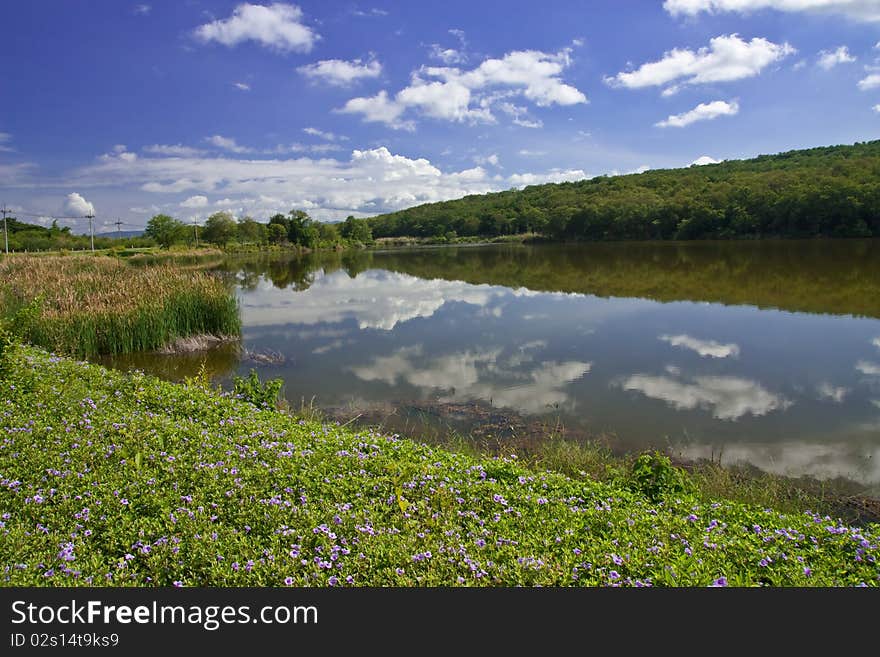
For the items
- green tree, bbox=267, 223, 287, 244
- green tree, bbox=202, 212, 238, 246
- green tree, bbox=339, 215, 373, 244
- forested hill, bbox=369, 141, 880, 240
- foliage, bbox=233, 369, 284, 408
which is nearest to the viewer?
foliage, bbox=233, 369, 284, 408

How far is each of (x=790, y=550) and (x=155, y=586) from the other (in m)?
4.66

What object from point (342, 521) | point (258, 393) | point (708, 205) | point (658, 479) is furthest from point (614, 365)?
point (708, 205)

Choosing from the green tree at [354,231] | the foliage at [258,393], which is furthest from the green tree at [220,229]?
the foliage at [258,393]

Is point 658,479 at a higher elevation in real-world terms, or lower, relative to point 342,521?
lower

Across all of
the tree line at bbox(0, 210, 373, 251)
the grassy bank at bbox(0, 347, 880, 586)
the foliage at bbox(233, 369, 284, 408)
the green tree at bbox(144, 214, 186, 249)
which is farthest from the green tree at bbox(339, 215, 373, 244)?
the grassy bank at bbox(0, 347, 880, 586)

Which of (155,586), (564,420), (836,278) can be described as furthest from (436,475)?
(836,278)

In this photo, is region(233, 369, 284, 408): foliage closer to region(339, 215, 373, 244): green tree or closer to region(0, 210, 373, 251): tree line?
region(0, 210, 373, 251): tree line

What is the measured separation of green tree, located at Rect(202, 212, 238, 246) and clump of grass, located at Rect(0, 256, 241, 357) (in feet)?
289

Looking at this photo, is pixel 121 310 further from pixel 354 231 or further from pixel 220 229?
pixel 354 231

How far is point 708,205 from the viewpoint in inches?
3809

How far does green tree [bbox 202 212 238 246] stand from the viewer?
102 m

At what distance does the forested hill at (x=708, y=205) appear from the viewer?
79.2 m

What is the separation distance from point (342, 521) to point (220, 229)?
353 feet

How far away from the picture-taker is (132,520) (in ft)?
14.7
